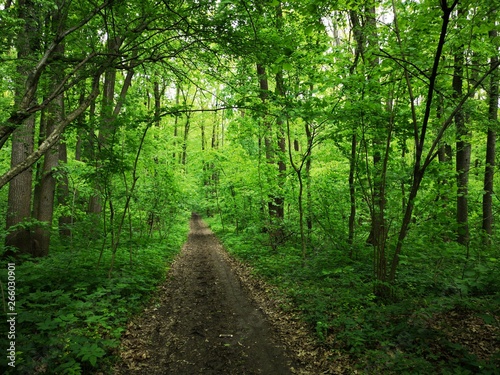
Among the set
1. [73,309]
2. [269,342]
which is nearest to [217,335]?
[269,342]

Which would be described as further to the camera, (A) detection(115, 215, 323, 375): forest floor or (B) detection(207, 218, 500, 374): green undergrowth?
(A) detection(115, 215, 323, 375): forest floor

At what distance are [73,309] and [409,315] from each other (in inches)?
245

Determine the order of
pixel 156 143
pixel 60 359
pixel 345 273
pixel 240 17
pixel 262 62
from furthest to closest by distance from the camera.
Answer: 1. pixel 156 143
2. pixel 345 273
3. pixel 262 62
4. pixel 240 17
5. pixel 60 359

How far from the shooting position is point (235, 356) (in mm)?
4531

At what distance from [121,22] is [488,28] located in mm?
6284

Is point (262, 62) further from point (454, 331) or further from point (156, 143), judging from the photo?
point (156, 143)

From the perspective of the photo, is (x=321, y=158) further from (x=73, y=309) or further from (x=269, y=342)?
(x=73, y=309)

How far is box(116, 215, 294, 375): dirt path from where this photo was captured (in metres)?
4.29

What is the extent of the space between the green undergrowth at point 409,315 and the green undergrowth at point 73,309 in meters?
3.65

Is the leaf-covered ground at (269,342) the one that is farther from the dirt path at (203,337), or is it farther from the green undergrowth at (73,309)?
the green undergrowth at (73,309)

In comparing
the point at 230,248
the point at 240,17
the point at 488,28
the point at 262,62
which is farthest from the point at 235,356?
the point at 230,248

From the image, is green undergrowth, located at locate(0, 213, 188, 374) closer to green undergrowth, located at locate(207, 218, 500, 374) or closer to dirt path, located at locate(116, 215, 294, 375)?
dirt path, located at locate(116, 215, 294, 375)

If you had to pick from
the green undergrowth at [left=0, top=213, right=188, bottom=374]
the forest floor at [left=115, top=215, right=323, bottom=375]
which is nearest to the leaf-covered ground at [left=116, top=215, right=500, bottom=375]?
the forest floor at [left=115, top=215, right=323, bottom=375]

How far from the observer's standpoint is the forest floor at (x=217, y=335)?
4.30 meters
